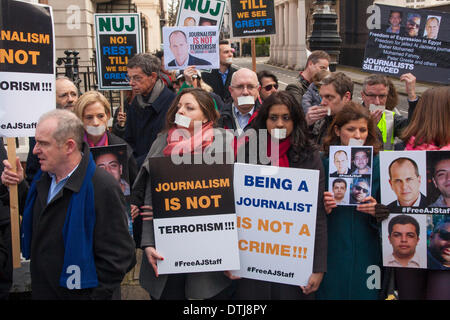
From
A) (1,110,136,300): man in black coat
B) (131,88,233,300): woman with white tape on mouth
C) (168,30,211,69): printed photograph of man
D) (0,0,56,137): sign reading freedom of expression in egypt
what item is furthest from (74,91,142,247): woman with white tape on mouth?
(168,30,211,69): printed photograph of man

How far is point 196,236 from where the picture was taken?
9.88 ft

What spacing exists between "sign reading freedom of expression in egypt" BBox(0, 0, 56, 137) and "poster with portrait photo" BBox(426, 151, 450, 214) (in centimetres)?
272

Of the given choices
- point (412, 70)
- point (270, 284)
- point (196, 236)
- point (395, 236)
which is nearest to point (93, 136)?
point (196, 236)

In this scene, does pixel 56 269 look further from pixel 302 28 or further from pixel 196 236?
pixel 302 28

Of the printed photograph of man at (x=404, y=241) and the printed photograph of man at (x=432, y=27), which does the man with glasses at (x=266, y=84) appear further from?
the printed photograph of man at (x=404, y=241)

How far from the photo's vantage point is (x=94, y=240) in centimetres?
272

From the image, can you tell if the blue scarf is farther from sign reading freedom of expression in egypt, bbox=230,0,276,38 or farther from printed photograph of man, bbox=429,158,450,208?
sign reading freedom of expression in egypt, bbox=230,0,276,38

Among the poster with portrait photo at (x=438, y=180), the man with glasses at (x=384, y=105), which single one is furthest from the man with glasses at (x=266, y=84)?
→ the poster with portrait photo at (x=438, y=180)

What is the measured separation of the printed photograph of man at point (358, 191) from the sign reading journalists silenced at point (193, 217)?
0.80 m

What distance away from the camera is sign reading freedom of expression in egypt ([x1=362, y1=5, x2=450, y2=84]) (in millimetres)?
4715

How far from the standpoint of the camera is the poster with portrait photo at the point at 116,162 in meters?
3.41

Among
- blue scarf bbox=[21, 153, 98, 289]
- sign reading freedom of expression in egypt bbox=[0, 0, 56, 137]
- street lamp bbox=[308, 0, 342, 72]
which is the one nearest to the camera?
blue scarf bbox=[21, 153, 98, 289]

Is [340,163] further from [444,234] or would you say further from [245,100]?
[245,100]

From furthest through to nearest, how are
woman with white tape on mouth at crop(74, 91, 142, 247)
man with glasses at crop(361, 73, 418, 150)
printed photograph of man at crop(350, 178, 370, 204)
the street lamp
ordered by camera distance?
the street lamp, man with glasses at crop(361, 73, 418, 150), woman with white tape on mouth at crop(74, 91, 142, 247), printed photograph of man at crop(350, 178, 370, 204)
